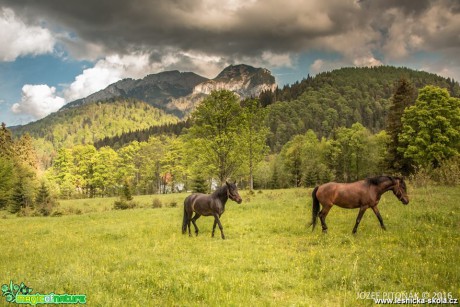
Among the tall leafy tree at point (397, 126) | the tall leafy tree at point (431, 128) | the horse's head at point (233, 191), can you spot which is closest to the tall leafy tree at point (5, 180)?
the horse's head at point (233, 191)

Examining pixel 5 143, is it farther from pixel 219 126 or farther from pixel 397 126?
pixel 397 126

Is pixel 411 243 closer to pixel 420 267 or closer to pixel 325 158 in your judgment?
pixel 420 267

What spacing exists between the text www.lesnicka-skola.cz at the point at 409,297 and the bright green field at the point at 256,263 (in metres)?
0.25

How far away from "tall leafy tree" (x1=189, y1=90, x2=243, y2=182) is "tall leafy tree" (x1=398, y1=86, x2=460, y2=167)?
24.6 m

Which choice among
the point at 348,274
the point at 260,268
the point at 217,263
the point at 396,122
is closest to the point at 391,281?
the point at 348,274

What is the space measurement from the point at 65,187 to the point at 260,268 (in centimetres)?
8162

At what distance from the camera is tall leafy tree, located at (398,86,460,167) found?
42.5 metres

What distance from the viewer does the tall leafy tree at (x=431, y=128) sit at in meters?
42.5

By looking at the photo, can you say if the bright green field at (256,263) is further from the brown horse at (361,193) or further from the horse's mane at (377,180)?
the horse's mane at (377,180)

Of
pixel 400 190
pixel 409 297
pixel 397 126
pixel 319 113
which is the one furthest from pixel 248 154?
pixel 319 113

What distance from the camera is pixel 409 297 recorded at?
7.25m

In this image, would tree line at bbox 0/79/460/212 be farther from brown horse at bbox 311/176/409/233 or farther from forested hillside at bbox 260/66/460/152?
forested hillside at bbox 260/66/460/152

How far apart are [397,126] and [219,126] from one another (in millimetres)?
29144

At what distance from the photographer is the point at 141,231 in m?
18.6
